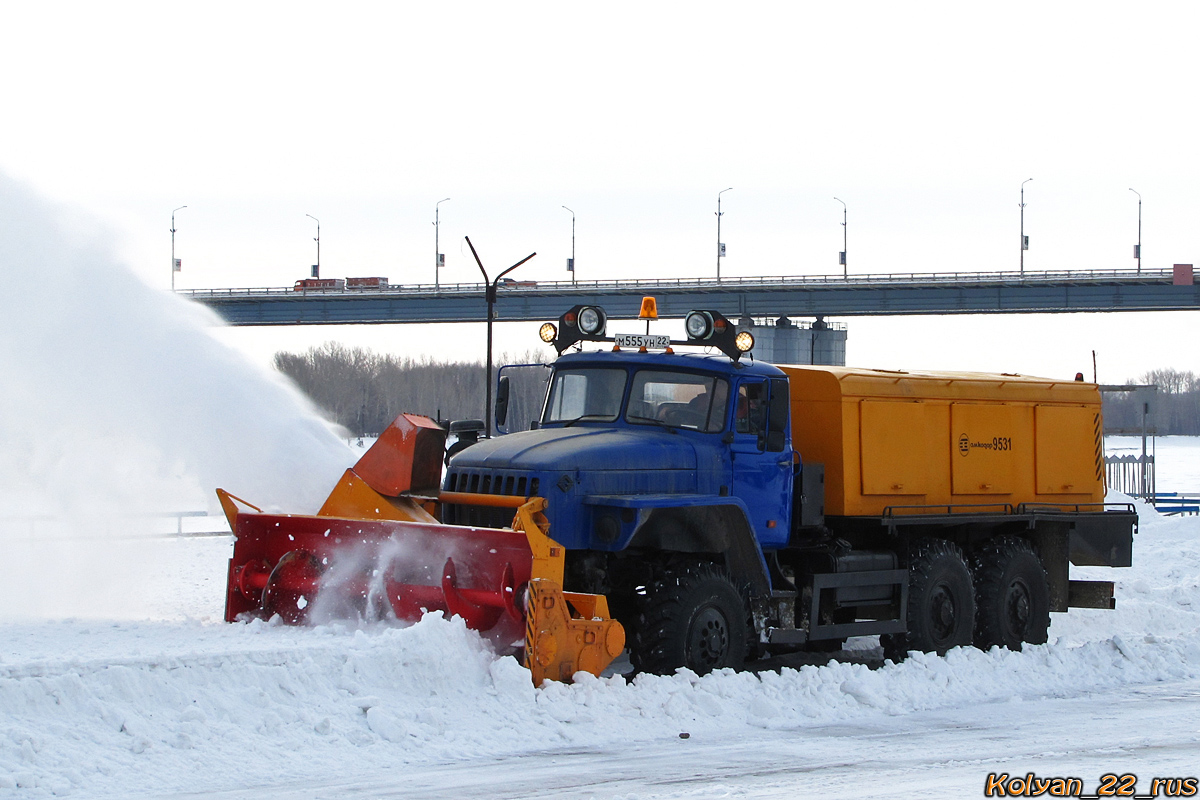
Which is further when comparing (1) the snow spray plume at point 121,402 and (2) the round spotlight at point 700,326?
(1) the snow spray plume at point 121,402

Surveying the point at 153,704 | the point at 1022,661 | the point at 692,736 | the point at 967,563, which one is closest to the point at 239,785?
the point at 153,704

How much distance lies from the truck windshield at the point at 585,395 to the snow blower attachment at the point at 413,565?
1.18 metres

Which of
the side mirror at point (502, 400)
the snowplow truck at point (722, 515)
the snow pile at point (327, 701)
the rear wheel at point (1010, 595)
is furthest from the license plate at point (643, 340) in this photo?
the rear wheel at point (1010, 595)

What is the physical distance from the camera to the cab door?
1212 cm

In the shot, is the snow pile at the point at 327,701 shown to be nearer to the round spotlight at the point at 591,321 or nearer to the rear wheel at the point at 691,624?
the rear wheel at the point at 691,624

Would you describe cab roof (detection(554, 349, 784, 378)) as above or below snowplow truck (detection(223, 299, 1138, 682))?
above

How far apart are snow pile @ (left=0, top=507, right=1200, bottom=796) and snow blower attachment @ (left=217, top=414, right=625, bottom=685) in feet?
1.18

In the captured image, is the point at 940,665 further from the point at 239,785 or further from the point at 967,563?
the point at 239,785

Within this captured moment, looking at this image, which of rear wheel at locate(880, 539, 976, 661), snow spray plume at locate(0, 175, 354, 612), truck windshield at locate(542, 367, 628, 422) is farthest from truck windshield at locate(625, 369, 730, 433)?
rear wheel at locate(880, 539, 976, 661)

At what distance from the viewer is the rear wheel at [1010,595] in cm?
1454

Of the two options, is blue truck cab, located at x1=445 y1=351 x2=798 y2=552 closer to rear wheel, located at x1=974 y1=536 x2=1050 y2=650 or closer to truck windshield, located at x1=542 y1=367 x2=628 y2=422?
truck windshield, located at x1=542 y1=367 x2=628 y2=422

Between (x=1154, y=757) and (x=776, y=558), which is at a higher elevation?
(x=776, y=558)

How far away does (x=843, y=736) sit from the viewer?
988 centimetres

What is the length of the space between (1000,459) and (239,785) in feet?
31.9
